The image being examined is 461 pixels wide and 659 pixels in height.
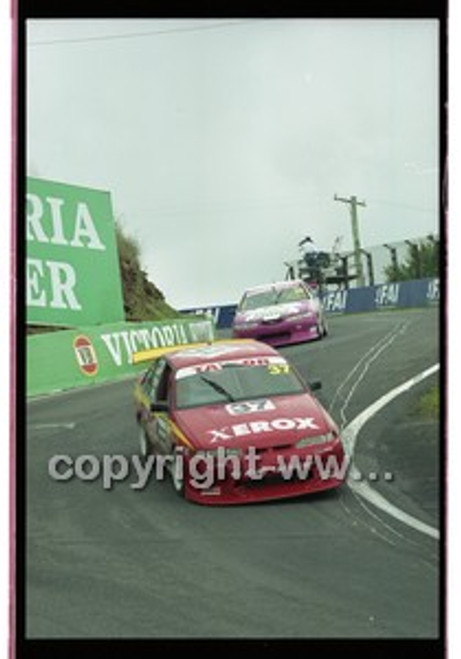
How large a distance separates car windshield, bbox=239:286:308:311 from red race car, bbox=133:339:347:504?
0.23m

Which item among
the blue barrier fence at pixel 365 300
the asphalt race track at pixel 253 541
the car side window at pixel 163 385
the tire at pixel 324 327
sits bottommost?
the asphalt race track at pixel 253 541

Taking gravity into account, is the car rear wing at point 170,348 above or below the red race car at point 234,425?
above

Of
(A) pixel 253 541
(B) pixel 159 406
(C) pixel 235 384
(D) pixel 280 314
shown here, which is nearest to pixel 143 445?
(B) pixel 159 406

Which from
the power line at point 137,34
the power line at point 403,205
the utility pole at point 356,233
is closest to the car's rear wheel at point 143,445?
the utility pole at point 356,233

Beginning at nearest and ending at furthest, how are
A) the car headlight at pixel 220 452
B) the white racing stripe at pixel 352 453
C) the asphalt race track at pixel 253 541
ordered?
the asphalt race track at pixel 253 541 < the white racing stripe at pixel 352 453 < the car headlight at pixel 220 452

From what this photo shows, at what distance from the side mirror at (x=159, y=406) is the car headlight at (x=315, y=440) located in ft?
2.43

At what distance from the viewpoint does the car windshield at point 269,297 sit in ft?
16.6

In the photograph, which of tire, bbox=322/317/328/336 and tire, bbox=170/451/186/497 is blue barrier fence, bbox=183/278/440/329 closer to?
Answer: tire, bbox=322/317/328/336

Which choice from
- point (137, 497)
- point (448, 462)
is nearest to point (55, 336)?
point (137, 497)

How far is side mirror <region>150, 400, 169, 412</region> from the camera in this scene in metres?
5.11

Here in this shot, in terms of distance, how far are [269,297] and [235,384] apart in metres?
0.51

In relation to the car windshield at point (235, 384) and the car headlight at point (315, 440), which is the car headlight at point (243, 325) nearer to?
the car windshield at point (235, 384)

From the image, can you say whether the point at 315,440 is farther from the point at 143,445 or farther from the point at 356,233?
the point at 356,233

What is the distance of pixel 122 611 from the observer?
4.55 meters
